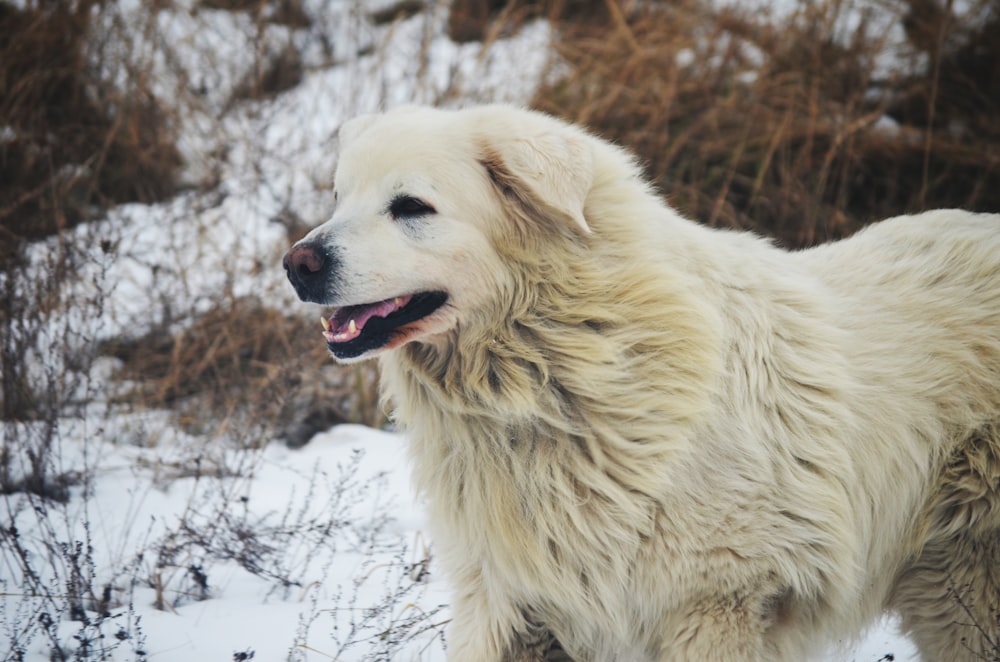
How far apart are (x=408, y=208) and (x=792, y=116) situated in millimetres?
5569

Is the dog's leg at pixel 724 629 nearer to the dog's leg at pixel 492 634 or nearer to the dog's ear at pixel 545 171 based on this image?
the dog's leg at pixel 492 634

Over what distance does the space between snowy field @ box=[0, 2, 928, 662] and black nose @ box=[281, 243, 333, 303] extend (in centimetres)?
104

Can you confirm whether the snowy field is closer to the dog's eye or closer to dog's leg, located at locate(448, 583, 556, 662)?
dog's leg, located at locate(448, 583, 556, 662)

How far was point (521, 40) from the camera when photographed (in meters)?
8.64

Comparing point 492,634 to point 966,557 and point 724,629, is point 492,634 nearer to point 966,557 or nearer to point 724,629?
point 724,629

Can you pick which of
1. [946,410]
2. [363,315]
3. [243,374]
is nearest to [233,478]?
[243,374]

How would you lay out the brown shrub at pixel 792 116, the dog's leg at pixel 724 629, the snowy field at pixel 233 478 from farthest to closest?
the brown shrub at pixel 792 116, the snowy field at pixel 233 478, the dog's leg at pixel 724 629

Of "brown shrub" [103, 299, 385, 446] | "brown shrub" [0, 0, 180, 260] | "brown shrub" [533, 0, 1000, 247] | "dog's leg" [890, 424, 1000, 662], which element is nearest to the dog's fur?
"dog's leg" [890, 424, 1000, 662]

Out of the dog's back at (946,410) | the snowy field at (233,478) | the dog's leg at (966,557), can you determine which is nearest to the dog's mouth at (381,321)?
the snowy field at (233,478)

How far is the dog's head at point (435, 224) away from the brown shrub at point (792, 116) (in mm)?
4366

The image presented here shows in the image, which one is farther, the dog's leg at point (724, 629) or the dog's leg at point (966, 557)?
the dog's leg at point (966, 557)

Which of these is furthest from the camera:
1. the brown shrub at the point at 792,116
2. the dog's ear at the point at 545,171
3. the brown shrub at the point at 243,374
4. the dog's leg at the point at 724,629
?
the brown shrub at the point at 792,116

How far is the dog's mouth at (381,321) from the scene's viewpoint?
2758mm

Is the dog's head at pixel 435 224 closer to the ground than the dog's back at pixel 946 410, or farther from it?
farther from it
